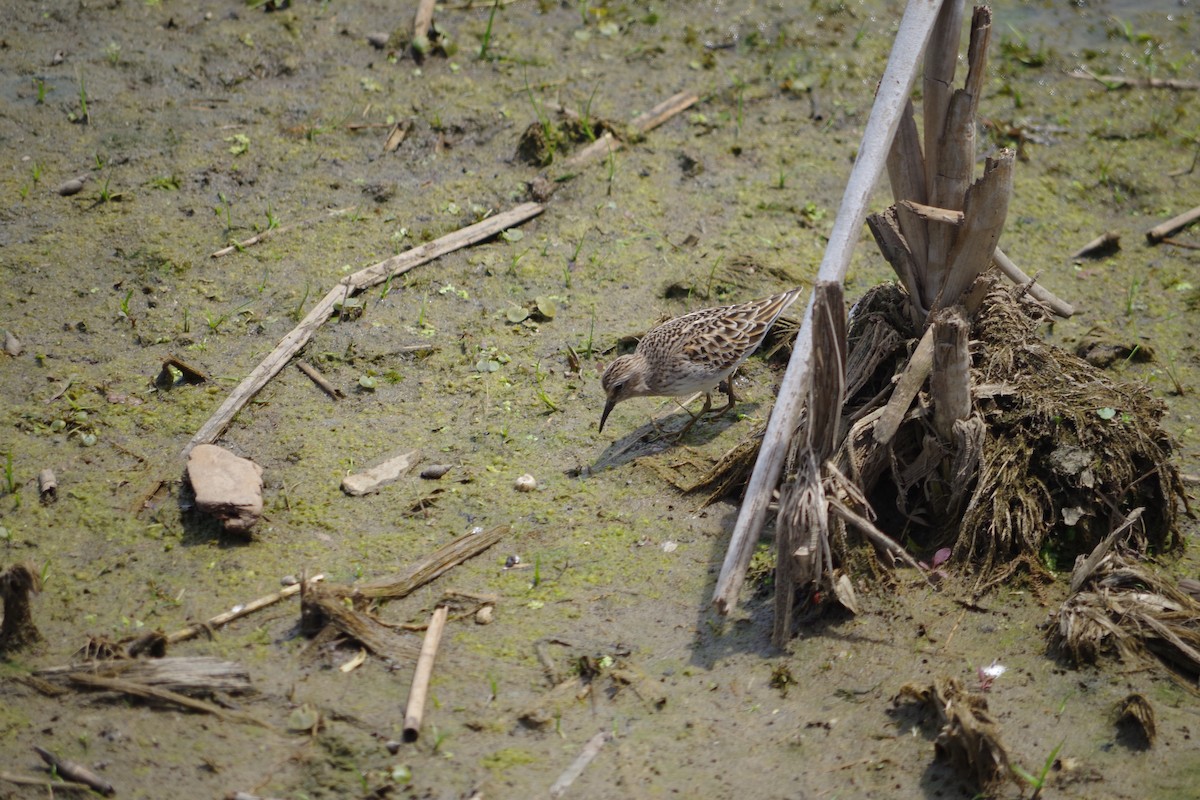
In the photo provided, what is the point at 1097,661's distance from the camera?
5.25 metres

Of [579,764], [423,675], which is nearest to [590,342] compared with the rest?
[423,675]

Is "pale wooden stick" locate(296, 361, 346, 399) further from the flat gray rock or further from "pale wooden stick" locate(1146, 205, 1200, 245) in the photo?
"pale wooden stick" locate(1146, 205, 1200, 245)

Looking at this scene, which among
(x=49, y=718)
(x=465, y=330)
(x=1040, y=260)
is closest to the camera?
(x=49, y=718)

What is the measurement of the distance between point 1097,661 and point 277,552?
4.15 metres

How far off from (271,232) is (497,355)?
215cm

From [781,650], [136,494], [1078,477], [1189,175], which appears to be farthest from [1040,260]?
[136,494]

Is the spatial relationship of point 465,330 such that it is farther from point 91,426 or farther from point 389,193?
point 91,426

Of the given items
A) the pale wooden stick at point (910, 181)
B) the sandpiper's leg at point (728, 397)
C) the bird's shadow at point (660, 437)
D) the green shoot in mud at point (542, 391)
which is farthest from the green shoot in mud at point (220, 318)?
the pale wooden stick at point (910, 181)

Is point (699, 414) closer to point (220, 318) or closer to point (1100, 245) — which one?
point (220, 318)

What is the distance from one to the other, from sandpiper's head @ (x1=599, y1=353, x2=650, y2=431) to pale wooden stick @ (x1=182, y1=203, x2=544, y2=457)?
6.44ft

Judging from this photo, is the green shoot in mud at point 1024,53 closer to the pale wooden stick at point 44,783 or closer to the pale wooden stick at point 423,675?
the pale wooden stick at point 423,675

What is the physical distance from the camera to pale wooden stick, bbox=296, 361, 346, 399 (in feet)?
23.2

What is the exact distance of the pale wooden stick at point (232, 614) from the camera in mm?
5297

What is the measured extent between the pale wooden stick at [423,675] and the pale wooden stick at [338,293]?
2020 millimetres
